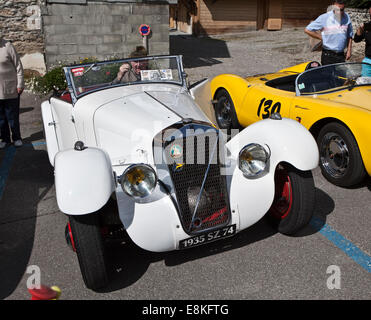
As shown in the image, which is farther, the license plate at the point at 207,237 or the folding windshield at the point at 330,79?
the folding windshield at the point at 330,79

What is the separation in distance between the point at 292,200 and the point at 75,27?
30.0 feet

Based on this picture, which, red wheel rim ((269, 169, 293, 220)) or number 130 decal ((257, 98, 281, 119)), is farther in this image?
number 130 decal ((257, 98, 281, 119))

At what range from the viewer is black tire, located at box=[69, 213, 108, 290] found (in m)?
2.68

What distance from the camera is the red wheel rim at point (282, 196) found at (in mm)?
3404

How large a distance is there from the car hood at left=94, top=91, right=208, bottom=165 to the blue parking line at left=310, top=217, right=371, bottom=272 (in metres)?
1.52

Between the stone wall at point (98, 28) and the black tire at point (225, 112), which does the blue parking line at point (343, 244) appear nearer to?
the black tire at point (225, 112)

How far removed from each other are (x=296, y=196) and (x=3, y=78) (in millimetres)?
4320

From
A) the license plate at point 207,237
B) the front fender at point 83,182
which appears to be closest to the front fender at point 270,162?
the license plate at point 207,237

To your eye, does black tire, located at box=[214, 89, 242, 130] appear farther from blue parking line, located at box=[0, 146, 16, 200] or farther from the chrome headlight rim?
the chrome headlight rim

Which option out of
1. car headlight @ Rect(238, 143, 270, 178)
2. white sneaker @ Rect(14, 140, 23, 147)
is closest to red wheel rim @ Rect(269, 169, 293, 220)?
car headlight @ Rect(238, 143, 270, 178)

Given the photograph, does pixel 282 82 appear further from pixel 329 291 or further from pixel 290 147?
pixel 329 291

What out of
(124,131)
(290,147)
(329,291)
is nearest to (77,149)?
(124,131)
